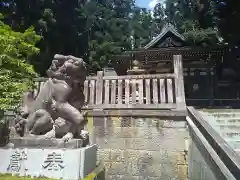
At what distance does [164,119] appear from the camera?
20.8 feet

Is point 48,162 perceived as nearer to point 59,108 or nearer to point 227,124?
point 59,108

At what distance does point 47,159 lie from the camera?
12.5 ft

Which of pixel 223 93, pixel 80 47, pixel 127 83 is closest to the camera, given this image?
pixel 127 83

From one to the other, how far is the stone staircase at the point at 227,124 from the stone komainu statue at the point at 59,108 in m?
2.99

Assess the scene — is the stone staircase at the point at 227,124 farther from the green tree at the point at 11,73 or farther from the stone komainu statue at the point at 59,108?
the green tree at the point at 11,73

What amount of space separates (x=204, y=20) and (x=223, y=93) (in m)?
6.20

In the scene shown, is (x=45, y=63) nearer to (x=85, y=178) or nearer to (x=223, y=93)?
(x=223, y=93)

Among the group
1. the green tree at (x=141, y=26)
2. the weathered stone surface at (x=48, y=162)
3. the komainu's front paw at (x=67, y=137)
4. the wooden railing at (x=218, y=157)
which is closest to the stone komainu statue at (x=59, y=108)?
the komainu's front paw at (x=67, y=137)

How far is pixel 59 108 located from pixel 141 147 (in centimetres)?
309

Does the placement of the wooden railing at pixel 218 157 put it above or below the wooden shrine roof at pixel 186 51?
below

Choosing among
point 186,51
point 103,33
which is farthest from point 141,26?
point 186,51

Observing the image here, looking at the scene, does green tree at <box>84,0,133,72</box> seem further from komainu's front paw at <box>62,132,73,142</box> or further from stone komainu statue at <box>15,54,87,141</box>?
komainu's front paw at <box>62,132,73,142</box>

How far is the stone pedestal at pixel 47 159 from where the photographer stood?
374 centimetres

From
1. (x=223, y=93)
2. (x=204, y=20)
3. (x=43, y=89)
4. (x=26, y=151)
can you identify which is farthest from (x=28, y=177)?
(x=204, y=20)
